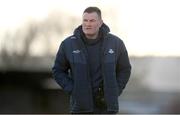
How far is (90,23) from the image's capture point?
167 inches

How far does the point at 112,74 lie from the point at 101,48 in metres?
0.19

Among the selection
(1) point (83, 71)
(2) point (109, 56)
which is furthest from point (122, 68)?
(1) point (83, 71)

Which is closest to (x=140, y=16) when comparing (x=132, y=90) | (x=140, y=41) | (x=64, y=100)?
(x=140, y=41)

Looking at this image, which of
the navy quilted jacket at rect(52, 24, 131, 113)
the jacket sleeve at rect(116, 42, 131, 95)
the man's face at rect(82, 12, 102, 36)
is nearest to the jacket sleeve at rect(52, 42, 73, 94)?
the navy quilted jacket at rect(52, 24, 131, 113)

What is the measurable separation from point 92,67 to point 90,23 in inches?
11.5

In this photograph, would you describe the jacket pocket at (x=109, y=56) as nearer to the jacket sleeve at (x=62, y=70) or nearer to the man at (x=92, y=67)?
the man at (x=92, y=67)

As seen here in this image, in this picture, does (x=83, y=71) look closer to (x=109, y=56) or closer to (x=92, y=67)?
(x=92, y=67)

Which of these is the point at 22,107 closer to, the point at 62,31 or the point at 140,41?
the point at 62,31

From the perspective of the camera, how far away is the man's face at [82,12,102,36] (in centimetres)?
423

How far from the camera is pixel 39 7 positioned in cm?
1038

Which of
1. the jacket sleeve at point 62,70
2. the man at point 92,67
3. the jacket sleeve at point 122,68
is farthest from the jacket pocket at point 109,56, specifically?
the jacket sleeve at point 62,70

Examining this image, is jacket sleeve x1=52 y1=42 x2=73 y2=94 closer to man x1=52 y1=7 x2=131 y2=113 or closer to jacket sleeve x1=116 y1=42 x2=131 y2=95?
man x1=52 y1=7 x2=131 y2=113

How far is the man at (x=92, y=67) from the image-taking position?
4238 mm

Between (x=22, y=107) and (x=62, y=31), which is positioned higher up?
(x=62, y=31)
